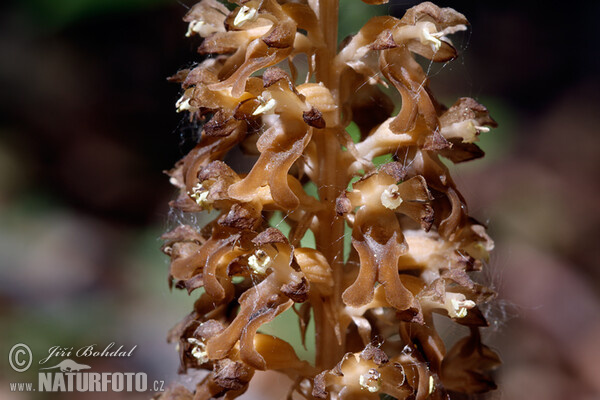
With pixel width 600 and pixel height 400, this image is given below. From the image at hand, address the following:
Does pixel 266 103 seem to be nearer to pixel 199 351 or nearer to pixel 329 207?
pixel 329 207

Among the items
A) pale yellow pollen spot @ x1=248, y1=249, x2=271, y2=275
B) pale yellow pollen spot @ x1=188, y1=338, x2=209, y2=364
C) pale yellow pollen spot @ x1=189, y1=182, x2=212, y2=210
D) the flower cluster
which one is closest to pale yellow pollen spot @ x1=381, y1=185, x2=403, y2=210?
the flower cluster

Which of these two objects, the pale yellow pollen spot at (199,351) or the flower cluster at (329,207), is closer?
the flower cluster at (329,207)

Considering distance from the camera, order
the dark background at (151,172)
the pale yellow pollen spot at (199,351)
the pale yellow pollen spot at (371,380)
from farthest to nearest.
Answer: the dark background at (151,172) < the pale yellow pollen spot at (199,351) < the pale yellow pollen spot at (371,380)

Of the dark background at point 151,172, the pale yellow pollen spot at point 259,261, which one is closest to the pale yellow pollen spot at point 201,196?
the pale yellow pollen spot at point 259,261

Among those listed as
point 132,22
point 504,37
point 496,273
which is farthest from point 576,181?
point 132,22

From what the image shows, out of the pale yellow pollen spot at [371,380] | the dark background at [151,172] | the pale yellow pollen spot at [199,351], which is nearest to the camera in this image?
the pale yellow pollen spot at [371,380]

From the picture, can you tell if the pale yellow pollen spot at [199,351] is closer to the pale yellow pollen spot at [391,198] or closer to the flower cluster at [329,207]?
the flower cluster at [329,207]

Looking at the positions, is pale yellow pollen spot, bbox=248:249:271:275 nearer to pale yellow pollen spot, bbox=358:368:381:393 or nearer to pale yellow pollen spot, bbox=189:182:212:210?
pale yellow pollen spot, bbox=189:182:212:210

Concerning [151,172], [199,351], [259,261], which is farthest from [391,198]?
[151,172]
